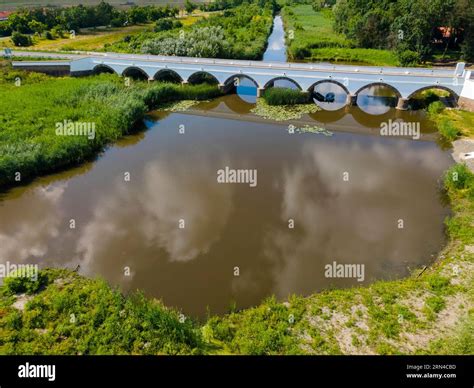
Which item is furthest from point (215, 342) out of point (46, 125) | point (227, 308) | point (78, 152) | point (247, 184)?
point (46, 125)

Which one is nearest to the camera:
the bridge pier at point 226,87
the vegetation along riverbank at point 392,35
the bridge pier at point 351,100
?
the bridge pier at point 351,100

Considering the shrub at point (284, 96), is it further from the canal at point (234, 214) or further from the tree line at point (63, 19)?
the tree line at point (63, 19)

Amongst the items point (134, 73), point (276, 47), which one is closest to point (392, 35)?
point (276, 47)

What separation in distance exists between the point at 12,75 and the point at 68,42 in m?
29.6

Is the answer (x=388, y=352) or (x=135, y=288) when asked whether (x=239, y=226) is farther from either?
(x=388, y=352)

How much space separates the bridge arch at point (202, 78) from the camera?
42.5 metres

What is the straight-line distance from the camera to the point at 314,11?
110688 millimetres
